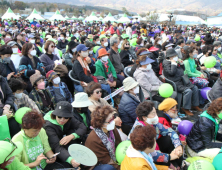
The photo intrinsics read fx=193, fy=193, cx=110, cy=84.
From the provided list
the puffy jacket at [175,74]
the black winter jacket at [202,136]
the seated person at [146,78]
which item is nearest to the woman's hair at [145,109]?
the black winter jacket at [202,136]

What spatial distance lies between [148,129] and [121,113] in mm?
1452

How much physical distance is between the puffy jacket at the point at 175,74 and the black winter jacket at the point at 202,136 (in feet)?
7.84

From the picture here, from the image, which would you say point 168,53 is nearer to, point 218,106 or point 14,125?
point 218,106

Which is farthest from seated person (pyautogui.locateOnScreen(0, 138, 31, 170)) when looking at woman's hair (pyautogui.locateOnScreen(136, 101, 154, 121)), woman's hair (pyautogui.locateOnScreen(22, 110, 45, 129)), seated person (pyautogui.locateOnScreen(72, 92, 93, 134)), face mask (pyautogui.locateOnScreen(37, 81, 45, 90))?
face mask (pyautogui.locateOnScreen(37, 81, 45, 90))

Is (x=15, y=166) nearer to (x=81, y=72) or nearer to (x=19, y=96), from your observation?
(x=19, y=96)

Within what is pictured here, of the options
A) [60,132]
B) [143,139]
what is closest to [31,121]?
[60,132]

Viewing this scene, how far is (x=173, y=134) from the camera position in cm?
322

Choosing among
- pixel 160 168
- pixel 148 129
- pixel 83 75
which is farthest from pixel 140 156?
pixel 83 75

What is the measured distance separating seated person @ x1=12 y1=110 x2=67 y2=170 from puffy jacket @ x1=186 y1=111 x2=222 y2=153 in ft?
6.98

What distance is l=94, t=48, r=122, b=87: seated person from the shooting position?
5.29 meters

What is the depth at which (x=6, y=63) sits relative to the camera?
14.8 feet

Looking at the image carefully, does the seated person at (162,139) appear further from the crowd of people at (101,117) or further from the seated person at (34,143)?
the seated person at (34,143)

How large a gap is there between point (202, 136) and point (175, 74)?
105 inches

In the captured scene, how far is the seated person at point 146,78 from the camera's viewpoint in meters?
4.94
